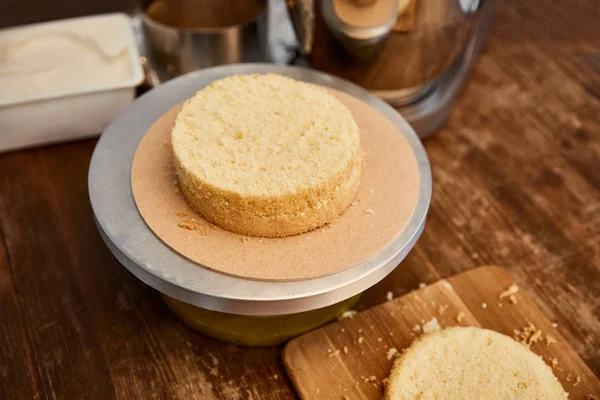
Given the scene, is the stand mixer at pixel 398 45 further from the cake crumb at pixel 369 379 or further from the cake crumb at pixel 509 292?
the cake crumb at pixel 369 379

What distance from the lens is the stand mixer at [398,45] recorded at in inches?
37.0

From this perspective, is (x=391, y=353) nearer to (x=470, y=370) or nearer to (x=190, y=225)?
(x=470, y=370)

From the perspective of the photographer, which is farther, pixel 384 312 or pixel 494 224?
pixel 494 224

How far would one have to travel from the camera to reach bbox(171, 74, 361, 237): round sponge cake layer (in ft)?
2.33

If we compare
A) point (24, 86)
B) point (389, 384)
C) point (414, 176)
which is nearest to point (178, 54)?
point (24, 86)

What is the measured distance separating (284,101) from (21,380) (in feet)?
1.58

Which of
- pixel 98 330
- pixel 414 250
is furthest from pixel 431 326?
pixel 98 330

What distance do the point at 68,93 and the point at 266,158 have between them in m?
0.44

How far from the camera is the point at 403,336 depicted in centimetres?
81

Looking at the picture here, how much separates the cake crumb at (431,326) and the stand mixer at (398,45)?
15.7 inches

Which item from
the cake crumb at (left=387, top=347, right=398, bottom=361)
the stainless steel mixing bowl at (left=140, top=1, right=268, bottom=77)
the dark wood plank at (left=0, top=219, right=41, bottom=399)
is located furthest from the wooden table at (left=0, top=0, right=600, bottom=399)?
the stainless steel mixing bowl at (left=140, top=1, right=268, bottom=77)

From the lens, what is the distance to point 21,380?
2.51 feet

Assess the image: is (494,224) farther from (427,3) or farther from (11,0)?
(11,0)

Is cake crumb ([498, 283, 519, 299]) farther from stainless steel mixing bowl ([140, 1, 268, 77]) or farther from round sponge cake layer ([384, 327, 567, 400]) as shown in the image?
stainless steel mixing bowl ([140, 1, 268, 77])
